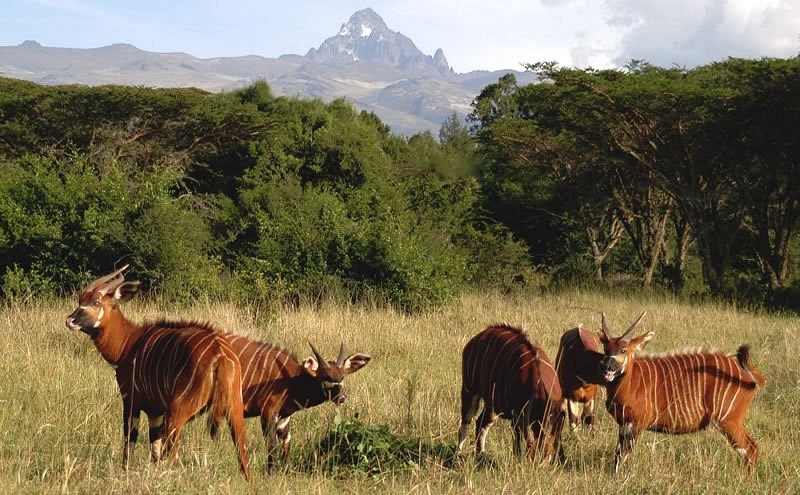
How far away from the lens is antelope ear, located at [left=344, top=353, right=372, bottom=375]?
5332 mm

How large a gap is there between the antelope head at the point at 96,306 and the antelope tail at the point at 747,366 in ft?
13.9

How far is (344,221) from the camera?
47.8 feet

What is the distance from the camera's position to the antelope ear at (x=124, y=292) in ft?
18.0

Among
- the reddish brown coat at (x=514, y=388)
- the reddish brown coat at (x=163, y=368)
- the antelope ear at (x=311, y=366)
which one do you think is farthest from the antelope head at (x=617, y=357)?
the reddish brown coat at (x=163, y=368)

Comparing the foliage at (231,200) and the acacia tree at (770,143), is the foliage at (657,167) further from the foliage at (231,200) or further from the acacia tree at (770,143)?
the foliage at (231,200)

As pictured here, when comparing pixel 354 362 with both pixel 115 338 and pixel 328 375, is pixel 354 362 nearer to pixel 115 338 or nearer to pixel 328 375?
pixel 328 375

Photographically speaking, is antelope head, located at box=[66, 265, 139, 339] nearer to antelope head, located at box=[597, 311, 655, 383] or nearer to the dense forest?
antelope head, located at box=[597, 311, 655, 383]

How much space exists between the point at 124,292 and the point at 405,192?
51.8ft

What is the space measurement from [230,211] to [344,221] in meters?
6.34

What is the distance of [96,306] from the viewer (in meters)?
5.33

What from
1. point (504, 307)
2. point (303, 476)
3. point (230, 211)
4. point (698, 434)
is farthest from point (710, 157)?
point (303, 476)

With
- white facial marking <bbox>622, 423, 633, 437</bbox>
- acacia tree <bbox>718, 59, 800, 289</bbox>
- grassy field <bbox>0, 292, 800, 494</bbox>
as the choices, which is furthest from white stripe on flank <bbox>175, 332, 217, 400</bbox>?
acacia tree <bbox>718, 59, 800, 289</bbox>

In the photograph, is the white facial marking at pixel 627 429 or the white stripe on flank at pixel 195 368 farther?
the white facial marking at pixel 627 429

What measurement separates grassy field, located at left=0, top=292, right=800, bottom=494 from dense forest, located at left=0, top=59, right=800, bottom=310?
7.20ft
